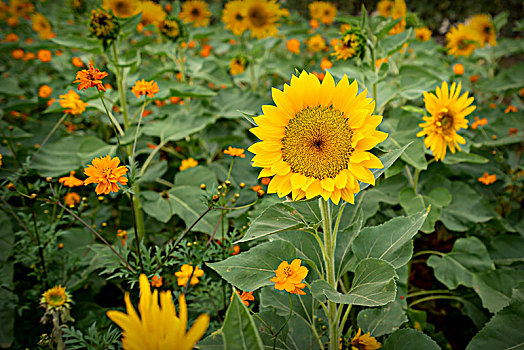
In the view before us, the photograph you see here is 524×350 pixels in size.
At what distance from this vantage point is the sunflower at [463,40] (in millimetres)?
2699

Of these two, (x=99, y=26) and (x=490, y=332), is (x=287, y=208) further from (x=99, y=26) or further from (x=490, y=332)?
(x=99, y=26)

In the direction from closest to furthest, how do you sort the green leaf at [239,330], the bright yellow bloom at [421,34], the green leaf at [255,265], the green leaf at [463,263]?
the green leaf at [239,330] → the green leaf at [255,265] → the green leaf at [463,263] → the bright yellow bloom at [421,34]

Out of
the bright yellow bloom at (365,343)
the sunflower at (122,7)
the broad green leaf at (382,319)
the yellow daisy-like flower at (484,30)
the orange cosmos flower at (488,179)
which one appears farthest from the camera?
the yellow daisy-like flower at (484,30)

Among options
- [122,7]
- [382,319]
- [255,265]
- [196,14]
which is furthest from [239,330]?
[196,14]

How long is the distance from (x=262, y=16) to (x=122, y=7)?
0.98 m

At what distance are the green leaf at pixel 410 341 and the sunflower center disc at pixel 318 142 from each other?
554 mm

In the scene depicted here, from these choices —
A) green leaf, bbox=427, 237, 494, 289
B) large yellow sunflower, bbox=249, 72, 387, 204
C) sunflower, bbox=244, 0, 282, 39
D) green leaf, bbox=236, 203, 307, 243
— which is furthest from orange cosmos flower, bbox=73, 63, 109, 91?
sunflower, bbox=244, 0, 282, 39

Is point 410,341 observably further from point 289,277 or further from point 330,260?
point 289,277

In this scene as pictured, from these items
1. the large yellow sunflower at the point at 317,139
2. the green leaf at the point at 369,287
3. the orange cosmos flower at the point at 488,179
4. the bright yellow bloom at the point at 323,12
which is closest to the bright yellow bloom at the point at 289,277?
the green leaf at the point at 369,287

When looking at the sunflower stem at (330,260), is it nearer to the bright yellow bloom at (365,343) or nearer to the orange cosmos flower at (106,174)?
the bright yellow bloom at (365,343)

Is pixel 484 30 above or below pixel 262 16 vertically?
below

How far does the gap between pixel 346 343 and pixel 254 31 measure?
7.54 ft

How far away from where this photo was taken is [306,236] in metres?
1.23

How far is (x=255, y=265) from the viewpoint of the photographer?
1.03 metres
